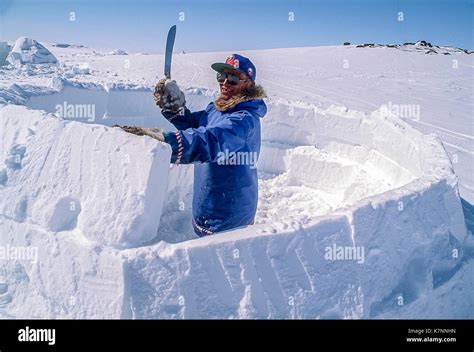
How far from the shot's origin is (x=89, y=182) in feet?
8.33

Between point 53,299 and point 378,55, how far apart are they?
60.6 feet

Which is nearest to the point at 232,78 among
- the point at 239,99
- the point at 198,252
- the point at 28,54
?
the point at 239,99

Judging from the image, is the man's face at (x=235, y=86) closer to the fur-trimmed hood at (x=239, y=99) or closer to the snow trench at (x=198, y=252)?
the fur-trimmed hood at (x=239, y=99)

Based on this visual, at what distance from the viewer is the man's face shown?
307 centimetres

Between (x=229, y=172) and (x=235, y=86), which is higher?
(x=235, y=86)

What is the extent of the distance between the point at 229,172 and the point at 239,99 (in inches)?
20.3

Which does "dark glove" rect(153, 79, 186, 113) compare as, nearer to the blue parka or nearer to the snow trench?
the blue parka

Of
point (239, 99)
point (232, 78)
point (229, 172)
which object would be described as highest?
point (232, 78)

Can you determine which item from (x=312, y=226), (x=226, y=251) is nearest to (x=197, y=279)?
(x=226, y=251)

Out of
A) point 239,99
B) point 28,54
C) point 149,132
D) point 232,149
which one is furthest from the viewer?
point 28,54

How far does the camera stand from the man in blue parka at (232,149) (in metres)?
2.96

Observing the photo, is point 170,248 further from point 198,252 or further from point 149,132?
point 149,132

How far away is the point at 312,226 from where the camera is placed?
2.38 metres

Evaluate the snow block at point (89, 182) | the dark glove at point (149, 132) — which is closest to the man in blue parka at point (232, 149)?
the dark glove at point (149, 132)
